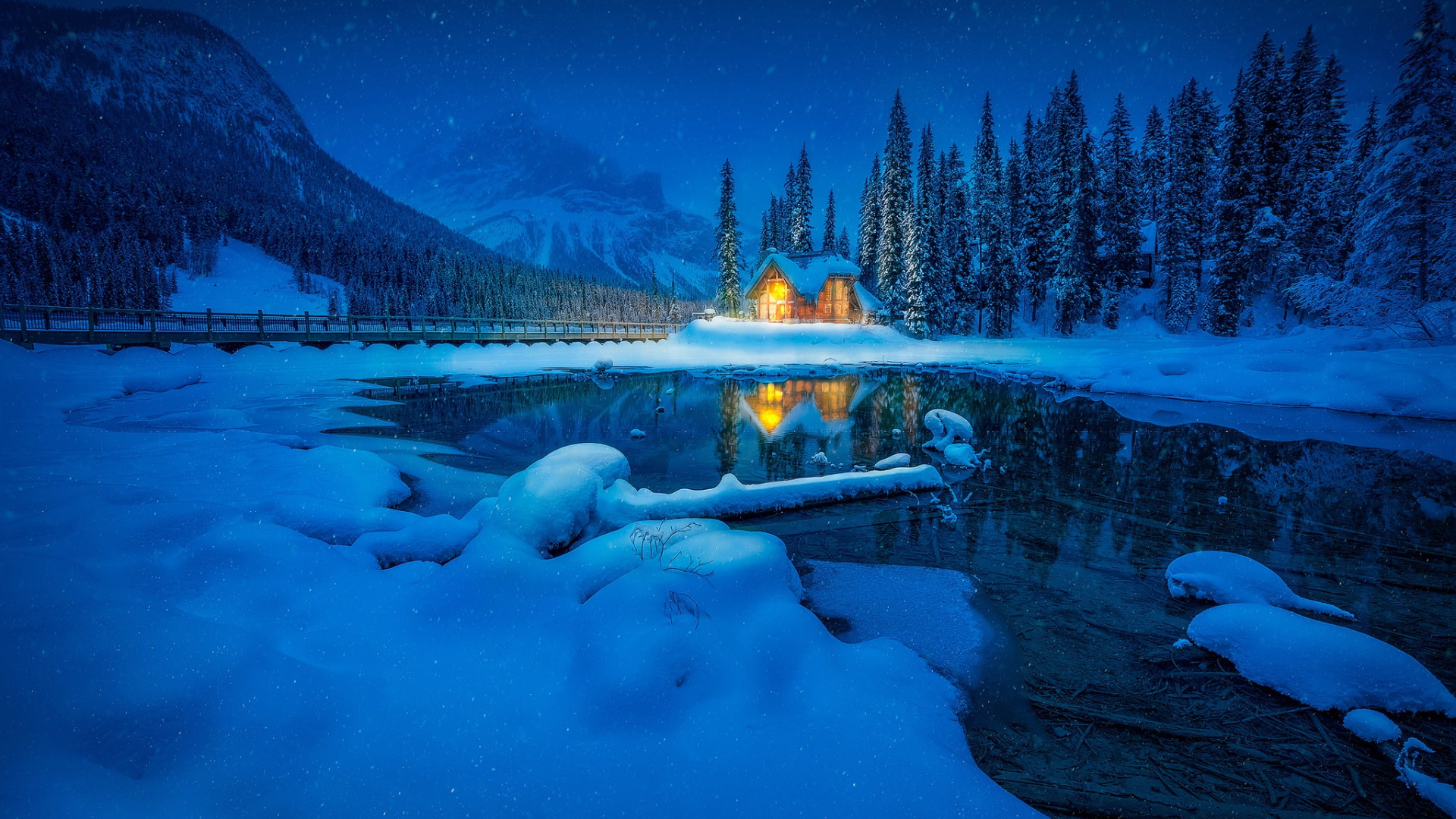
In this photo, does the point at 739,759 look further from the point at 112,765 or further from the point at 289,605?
the point at 289,605

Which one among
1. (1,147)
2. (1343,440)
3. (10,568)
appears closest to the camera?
(10,568)

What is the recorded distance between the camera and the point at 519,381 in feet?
83.4

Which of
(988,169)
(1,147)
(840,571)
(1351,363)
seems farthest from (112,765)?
(1,147)

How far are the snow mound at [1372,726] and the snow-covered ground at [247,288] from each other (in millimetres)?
90726

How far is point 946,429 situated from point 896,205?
38586 millimetres

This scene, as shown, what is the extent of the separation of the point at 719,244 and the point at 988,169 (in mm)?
24610

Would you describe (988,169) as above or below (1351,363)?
above

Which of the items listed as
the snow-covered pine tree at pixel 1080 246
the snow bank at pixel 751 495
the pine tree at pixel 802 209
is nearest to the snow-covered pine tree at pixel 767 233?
the pine tree at pixel 802 209

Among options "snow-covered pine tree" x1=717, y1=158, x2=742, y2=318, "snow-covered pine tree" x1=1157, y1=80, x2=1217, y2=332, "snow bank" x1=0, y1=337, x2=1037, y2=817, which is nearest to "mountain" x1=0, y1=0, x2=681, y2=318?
"snow-covered pine tree" x1=717, y1=158, x2=742, y2=318

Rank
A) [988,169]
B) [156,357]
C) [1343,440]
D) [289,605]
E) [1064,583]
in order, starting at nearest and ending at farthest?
[289,605] → [1064,583] → [1343,440] → [156,357] → [988,169]

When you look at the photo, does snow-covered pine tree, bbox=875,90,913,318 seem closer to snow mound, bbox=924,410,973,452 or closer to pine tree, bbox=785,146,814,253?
pine tree, bbox=785,146,814,253

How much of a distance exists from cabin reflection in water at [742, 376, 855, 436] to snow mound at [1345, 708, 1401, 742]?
424 inches

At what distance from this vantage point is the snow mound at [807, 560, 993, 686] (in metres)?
4.45

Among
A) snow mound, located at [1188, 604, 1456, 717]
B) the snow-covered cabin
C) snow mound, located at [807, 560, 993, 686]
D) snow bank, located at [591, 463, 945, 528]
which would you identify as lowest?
snow mound, located at [807, 560, 993, 686]
